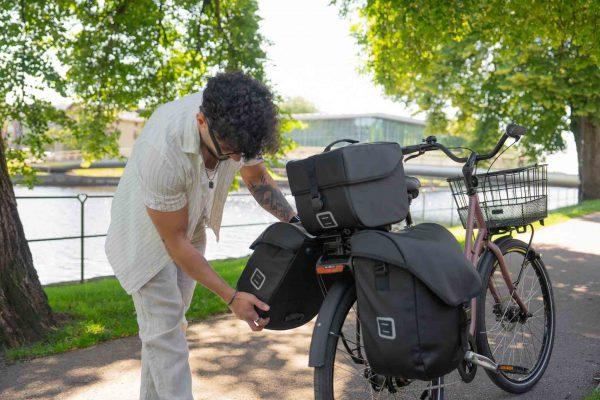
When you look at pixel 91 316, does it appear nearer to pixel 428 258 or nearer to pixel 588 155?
pixel 428 258

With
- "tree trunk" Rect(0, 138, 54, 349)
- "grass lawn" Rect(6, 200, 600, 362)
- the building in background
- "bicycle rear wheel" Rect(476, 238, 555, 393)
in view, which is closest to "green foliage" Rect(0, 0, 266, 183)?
"grass lawn" Rect(6, 200, 600, 362)

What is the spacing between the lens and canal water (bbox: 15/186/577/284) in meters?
11.5

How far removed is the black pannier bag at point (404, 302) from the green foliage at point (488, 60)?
22.0 feet

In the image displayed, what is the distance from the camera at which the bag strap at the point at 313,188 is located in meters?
2.50

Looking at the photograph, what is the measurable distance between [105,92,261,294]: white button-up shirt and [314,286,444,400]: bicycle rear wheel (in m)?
0.74

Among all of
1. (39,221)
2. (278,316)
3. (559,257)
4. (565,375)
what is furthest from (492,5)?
(39,221)

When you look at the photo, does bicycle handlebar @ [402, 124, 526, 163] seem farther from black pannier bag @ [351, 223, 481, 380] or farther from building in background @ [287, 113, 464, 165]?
building in background @ [287, 113, 464, 165]

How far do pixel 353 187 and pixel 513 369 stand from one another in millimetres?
1905

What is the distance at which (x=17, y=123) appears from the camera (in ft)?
36.4

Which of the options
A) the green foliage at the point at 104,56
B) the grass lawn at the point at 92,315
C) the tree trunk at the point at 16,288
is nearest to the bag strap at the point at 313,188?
the grass lawn at the point at 92,315

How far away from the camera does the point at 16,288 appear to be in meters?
4.86

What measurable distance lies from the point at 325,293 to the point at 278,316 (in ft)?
0.76

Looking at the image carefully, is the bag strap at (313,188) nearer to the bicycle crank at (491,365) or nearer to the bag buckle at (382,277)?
the bag buckle at (382,277)

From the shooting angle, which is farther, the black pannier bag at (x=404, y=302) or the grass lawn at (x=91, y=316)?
the grass lawn at (x=91, y=316)
